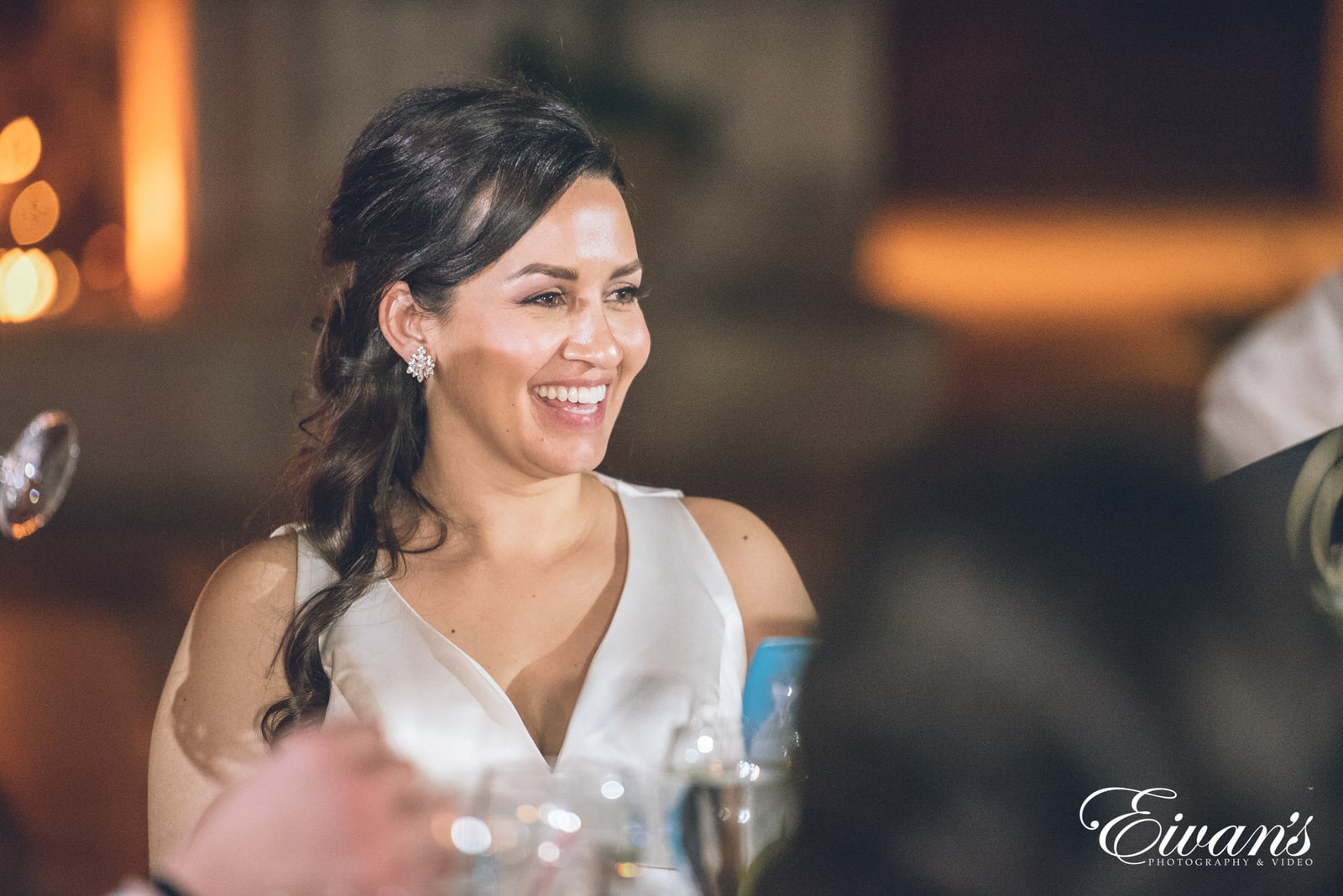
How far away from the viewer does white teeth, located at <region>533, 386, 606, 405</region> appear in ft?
5.27

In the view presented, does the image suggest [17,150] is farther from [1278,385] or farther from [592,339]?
[1278,385]

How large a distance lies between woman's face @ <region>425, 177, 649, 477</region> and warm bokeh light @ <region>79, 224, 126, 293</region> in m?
1.02

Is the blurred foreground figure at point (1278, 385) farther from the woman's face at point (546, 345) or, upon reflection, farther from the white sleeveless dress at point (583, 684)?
the woman's face at point (546, 345)

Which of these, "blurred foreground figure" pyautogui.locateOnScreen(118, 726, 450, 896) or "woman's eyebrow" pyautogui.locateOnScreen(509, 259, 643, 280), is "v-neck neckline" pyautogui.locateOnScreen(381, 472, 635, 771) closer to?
"woman's eyebrow" pyautogui.locateOnScreen(509, 259, 643, 280)

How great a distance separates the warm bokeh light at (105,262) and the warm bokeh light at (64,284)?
2 cm

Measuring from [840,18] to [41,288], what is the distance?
1637 mm

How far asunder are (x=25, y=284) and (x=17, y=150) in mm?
291

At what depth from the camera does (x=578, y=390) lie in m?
1.63

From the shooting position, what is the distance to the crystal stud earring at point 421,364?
1.60 m

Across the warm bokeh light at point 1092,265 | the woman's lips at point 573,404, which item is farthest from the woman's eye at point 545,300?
the warm bokeh light at point 1092,265

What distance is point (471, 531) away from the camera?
170 centimetres

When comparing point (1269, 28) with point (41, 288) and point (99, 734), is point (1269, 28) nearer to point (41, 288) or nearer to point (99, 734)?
point (41, 288)

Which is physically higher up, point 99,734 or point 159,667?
point 159,667

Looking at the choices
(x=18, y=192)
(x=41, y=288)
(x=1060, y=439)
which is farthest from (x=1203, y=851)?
(x=18, y=192)
